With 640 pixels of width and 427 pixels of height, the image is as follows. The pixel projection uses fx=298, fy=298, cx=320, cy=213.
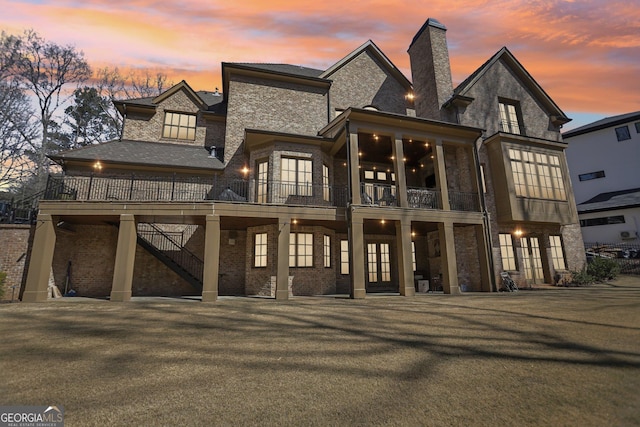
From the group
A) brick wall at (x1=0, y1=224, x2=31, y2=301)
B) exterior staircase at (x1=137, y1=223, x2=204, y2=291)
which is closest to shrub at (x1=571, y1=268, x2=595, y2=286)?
exterior staircase at (x1=137, y1=223, x2=204, y2=291)

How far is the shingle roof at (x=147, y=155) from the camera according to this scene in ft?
46.7

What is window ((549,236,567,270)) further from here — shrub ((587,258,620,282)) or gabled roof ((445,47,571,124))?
gabled roof ((445,47,571,124))

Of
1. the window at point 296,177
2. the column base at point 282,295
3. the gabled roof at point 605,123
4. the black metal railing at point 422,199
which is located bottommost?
the column base at point 282,295

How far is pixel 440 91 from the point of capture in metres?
17.4

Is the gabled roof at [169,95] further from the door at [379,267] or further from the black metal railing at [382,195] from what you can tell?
the door at [379,267]

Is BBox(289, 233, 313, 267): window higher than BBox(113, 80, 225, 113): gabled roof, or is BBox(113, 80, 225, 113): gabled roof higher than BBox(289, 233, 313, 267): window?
BBox(113, 80, 225, 113): gabled roof

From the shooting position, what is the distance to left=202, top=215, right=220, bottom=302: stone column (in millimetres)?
11117

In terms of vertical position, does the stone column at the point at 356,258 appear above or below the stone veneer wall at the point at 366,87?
below

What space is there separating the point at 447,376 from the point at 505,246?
14.5 m

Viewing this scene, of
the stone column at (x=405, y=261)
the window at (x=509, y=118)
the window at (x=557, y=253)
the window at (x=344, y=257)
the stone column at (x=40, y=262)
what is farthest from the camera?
the window at (x=509, y=118)

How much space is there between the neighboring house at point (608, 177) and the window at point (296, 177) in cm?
2452

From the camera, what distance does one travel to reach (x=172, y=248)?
574 inches

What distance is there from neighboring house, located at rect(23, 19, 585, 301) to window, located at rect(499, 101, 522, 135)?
0.30 feet

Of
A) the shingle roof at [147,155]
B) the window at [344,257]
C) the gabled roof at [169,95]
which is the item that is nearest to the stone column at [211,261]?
the shingle roof at [147,155]
